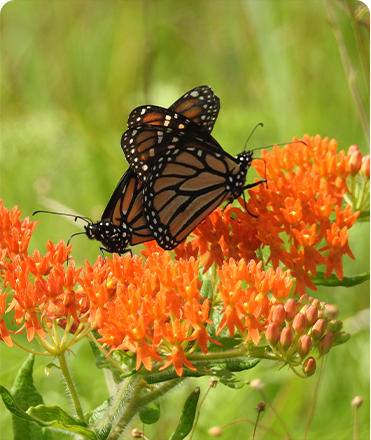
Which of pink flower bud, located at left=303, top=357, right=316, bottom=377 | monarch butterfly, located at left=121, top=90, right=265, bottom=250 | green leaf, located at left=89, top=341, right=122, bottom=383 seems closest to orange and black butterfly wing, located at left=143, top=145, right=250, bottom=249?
monarch butterfly, located at left=121, top=90, right=265, bottom=250

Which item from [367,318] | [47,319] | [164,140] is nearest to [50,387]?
[47,319]

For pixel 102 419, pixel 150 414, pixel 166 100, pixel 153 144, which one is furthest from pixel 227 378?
pixel 166 100

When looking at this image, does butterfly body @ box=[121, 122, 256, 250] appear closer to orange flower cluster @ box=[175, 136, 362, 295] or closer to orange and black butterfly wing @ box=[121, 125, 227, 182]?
orange and black butterfly wing @ box=[121, 125, 227, 182]

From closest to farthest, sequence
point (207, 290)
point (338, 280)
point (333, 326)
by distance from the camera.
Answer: point (333, 326)
point (207, 290)
point (338, 280)

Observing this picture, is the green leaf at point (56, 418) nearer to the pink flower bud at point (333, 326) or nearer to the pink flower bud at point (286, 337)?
the pink flower bud at point (286, 337)

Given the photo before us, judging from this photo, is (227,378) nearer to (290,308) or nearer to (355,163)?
(290,308)

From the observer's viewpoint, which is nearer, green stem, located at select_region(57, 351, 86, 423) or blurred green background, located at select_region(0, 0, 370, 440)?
green stem, located at select_region(57, 351, 86, 423)

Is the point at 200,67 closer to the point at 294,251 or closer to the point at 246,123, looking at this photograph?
the point at 246,123
